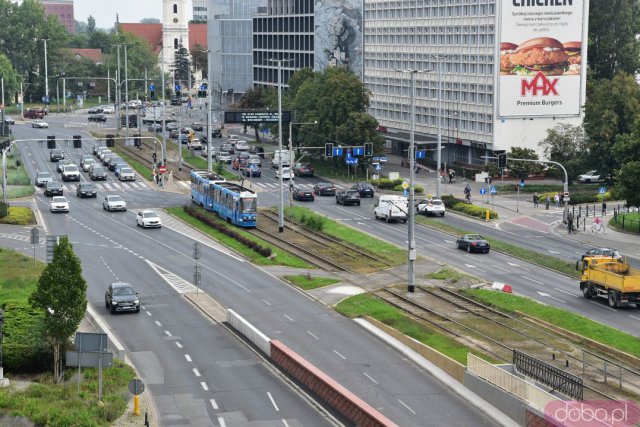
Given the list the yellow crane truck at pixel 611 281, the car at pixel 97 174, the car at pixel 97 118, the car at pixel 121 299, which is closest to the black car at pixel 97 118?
the car at pixel 97 118

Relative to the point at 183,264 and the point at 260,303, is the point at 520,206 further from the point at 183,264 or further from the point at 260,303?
the point at 260,303

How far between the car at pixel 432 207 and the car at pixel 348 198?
8.23 m

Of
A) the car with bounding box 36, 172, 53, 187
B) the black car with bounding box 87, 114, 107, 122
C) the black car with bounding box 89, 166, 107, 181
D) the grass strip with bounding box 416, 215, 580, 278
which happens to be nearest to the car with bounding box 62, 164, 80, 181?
the black car with bounding box 89, 166, 107, 181

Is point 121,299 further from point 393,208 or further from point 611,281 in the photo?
point 393,208

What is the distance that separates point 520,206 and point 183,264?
1675 inches

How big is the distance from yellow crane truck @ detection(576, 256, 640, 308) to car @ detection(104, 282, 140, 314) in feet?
80.8

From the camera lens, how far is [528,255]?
81.9 metres

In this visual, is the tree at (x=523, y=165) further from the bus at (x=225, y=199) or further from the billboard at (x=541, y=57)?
the bus at (x=225, y=199)

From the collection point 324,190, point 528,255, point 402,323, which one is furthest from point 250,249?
point 324,190

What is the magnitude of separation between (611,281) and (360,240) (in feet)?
87.9

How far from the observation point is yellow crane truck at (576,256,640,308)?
63312 mm

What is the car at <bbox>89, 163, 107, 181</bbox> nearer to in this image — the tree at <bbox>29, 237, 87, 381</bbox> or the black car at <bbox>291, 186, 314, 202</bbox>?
the black car at <bbox>291, 186, 314, 202</bbox>

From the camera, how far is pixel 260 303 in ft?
216

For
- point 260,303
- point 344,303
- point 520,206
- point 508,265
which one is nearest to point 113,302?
point 260,303
